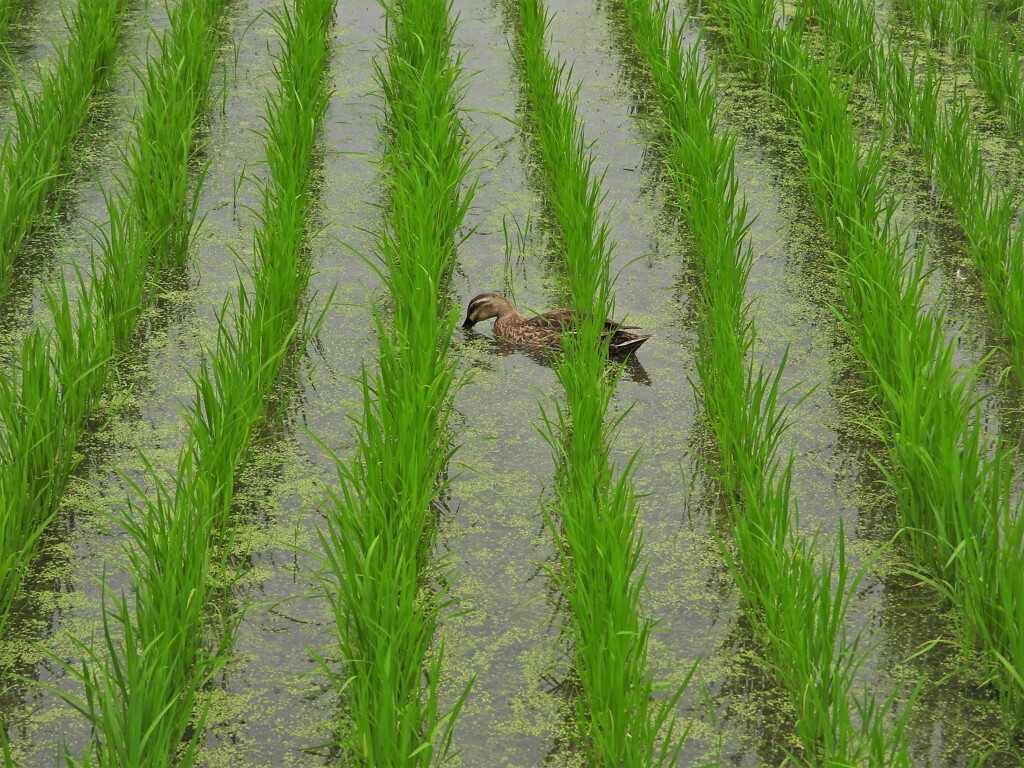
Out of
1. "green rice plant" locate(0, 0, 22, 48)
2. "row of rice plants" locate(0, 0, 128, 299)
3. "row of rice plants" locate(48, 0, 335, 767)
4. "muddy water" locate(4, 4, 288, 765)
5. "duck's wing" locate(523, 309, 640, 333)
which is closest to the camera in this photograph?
"row of rice plants" locate(48, 0, 335, 767)

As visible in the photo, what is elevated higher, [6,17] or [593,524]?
[6,17]

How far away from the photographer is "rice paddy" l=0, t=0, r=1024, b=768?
2270 millimetres

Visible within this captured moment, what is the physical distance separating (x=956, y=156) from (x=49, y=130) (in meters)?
2.61

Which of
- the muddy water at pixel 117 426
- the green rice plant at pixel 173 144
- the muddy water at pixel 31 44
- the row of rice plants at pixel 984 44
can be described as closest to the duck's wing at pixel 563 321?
the muddy water at pixel 117 426

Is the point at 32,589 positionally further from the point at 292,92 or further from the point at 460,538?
the point at 292,92

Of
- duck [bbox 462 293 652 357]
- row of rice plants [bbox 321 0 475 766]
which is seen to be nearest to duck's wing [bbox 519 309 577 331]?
duck [bbox 462 293 652 357]

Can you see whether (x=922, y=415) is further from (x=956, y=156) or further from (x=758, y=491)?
(x=956, y=156)

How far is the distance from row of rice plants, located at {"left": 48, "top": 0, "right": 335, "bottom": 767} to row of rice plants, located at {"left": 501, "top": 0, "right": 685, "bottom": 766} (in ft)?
1.98

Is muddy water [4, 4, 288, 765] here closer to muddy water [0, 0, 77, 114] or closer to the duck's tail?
muddy water [0, 0, 77, 114]

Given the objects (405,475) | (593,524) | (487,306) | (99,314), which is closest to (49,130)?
(99,314)

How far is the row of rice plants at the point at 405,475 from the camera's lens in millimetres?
2150

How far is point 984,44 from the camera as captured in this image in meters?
4.71

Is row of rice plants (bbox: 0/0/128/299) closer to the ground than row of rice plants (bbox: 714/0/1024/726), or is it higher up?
higher up

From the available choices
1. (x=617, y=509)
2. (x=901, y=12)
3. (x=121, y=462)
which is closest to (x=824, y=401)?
(x=617, y=509)
